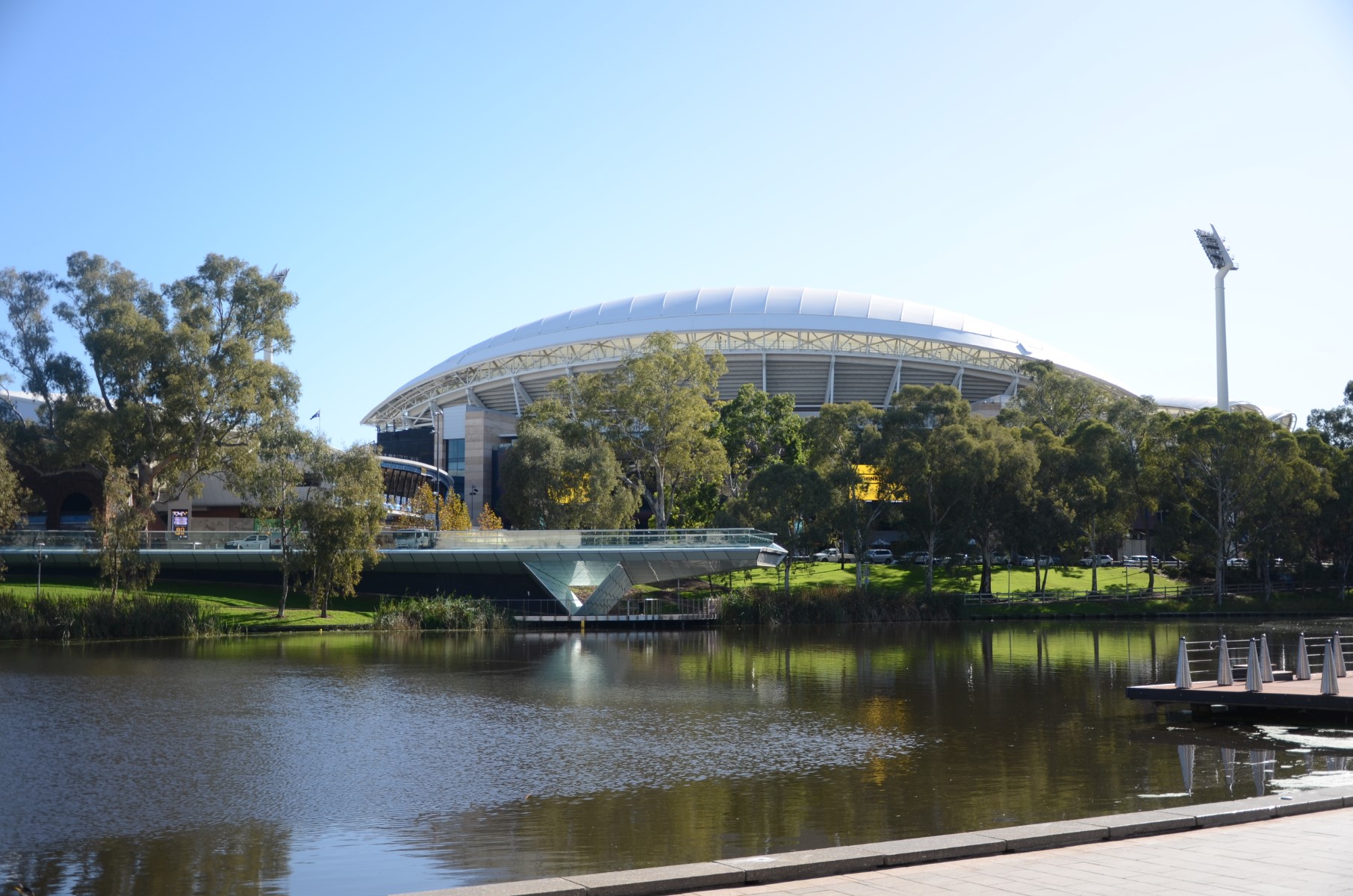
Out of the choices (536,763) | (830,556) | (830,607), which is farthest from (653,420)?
(536,763)

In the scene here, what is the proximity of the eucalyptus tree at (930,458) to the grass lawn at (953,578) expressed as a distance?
13.2 feet

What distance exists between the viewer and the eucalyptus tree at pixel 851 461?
188 ft

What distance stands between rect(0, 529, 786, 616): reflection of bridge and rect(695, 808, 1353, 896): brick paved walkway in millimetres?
38888

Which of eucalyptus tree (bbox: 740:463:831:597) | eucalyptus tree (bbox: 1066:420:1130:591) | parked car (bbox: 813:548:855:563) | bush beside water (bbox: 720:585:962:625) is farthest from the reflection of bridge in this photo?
parked car (bbox: 813:548:855:563)

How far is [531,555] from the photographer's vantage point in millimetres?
49438

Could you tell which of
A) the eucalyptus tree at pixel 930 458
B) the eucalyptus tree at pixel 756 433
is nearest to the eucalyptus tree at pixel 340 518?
the eucalyptus tree at pixel 756 433

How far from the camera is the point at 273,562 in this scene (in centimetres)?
5088

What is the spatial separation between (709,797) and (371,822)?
13.5 ft

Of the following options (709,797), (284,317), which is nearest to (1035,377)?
(284,317)

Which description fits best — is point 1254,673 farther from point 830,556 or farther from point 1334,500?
point 830,556

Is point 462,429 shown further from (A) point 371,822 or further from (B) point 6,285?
(A) point 371,822

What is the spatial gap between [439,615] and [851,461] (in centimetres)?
2257

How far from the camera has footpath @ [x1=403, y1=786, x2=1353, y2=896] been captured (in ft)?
28.8

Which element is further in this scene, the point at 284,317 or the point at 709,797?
the point at 284,317
